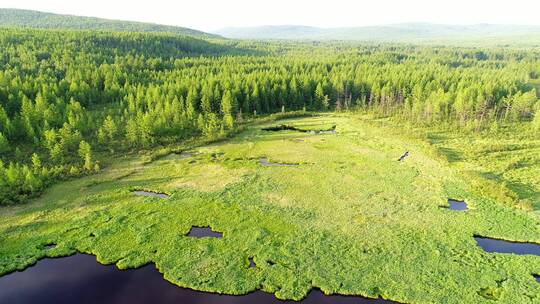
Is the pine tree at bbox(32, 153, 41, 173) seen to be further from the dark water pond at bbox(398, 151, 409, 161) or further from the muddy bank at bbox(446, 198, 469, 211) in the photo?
the dark water pond at bbox(398, 151, 409, 161)

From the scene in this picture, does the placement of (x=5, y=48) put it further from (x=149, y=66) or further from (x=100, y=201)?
(x=100, y=201)

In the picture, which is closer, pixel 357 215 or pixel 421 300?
pixel 421 300

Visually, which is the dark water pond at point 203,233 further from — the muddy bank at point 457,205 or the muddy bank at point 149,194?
the muddy bank at point 457,205

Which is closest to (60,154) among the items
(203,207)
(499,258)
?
(203,207)

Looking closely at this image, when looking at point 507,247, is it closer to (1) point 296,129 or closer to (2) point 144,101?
(1) point 296,129

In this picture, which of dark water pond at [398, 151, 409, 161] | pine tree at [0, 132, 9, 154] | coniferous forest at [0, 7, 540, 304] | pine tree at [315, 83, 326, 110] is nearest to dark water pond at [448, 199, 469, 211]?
coniferous forest at [0, 7, 540, 304]

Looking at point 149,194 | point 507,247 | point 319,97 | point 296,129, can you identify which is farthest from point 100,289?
point 319,97

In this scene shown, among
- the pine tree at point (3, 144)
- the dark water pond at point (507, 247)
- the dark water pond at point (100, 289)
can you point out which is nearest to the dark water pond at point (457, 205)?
the dark water pond at point (507, 247)
